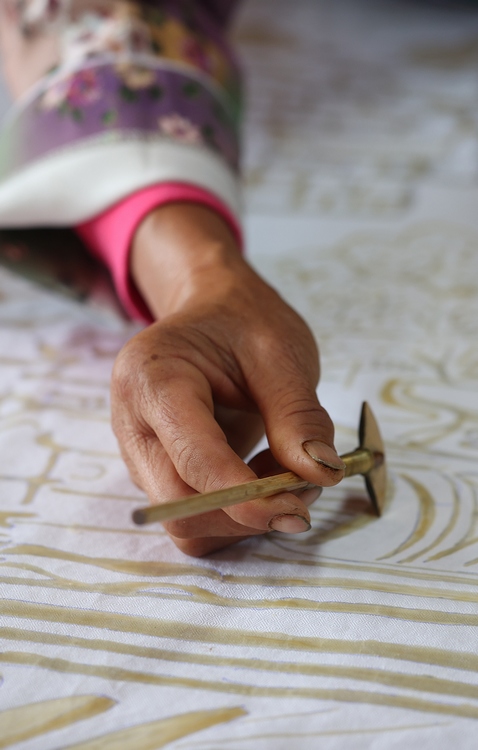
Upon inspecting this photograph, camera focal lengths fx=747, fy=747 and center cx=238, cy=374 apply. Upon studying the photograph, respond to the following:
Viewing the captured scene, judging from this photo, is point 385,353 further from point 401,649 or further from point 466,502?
point 401,649

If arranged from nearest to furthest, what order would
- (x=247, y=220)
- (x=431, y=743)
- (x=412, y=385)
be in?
(x=431, y=743) < (x=412, y=385) < (x=247, y=220)

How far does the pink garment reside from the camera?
1.95 ft

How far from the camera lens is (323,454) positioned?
0.35m

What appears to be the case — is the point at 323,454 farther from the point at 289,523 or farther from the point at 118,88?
the point at 118,88

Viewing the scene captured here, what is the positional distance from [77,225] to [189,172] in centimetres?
12

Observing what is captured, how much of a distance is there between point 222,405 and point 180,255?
15 centimetres

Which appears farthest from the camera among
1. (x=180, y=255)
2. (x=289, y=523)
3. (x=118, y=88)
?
(x=118, y=88)

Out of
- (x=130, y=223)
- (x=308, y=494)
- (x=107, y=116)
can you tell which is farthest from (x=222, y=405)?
(x=107, y=116)

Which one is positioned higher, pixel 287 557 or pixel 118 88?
pixel 118 88

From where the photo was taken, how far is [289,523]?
34cm

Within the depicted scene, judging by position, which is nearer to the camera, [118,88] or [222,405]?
[222,405]

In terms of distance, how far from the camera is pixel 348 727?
11.8 inches

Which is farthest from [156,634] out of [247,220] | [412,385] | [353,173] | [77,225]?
[353,173]

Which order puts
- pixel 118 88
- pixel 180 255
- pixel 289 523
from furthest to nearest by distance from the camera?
pixel 118 88 → pixel 180 255 → pixel 289 523
